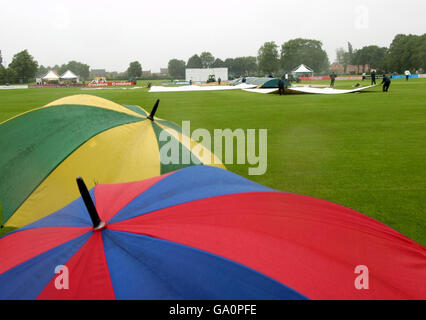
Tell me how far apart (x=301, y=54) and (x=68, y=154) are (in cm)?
13822

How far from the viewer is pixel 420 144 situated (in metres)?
8.30

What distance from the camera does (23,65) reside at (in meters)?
95.8

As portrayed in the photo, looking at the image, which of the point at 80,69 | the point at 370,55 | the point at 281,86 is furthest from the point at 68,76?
the point at 80,69

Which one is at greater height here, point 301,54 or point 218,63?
point 301,54

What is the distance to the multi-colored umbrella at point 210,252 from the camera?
1.33m

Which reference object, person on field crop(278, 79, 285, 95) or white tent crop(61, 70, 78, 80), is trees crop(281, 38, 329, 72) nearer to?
white tent crop(61, 70, 78, 80)

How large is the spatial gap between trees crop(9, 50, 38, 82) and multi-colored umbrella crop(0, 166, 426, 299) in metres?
107

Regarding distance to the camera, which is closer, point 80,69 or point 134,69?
point 134,69

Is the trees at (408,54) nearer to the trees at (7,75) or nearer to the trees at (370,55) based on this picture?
the trees at (370,55)

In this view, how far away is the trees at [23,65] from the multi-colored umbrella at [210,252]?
351 feet

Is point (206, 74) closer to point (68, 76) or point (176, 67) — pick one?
point (68, 76)
